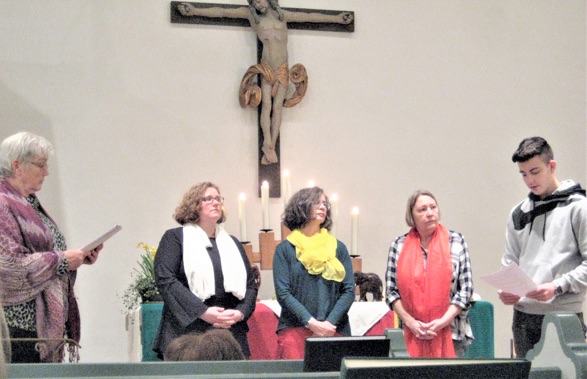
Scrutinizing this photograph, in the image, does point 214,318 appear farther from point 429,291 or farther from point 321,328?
point 429,291

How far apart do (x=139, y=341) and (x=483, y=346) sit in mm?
1750

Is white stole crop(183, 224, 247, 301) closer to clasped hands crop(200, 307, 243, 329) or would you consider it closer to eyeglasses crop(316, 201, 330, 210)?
clasped hands crop(200, 307, 243, 329)

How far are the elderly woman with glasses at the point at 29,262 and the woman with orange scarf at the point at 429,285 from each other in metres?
1.30

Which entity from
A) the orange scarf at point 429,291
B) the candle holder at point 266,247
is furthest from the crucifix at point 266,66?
the orange scarf at point 429,291

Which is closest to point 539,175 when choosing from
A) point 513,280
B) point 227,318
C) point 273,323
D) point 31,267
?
point 513,280

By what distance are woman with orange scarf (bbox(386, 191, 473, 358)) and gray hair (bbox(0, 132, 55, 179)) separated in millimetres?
1510

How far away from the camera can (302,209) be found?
10.5 feet

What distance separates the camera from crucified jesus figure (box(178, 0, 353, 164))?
15.1 feet

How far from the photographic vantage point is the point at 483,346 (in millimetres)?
3648

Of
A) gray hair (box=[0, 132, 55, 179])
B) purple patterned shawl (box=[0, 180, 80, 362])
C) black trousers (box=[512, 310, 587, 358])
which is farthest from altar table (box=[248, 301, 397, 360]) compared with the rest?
gray hair (box=[0, 132, 55, 179])

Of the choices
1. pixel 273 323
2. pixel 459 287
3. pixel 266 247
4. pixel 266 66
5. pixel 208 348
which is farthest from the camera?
pixel 266 66

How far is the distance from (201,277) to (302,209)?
21.1 inches

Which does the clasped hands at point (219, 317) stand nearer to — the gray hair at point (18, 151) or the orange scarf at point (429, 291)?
the orange scarf at point (429, 291)

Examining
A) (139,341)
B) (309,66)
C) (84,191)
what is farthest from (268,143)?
(139,341)
